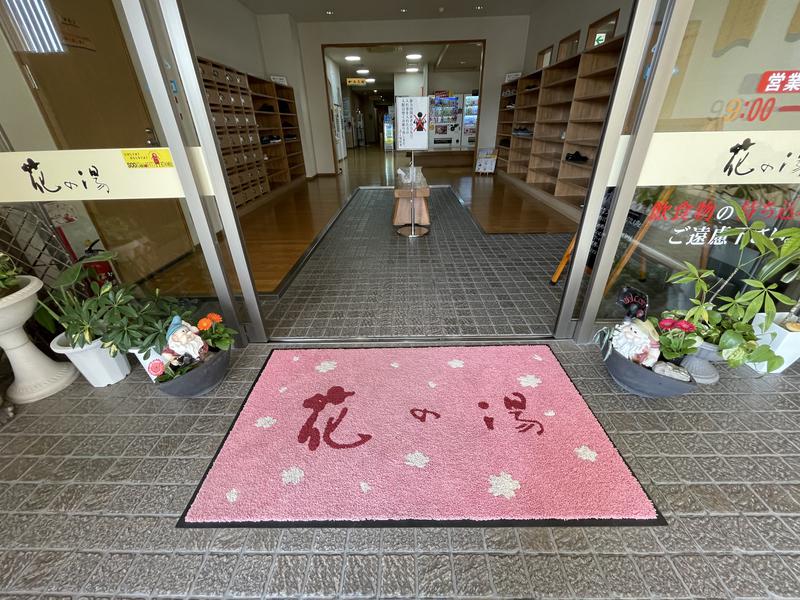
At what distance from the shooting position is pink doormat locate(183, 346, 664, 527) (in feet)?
3.88

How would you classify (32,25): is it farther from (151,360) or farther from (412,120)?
(412,120)

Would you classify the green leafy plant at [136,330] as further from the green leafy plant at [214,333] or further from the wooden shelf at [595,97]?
the wooden shelf at [595,97]

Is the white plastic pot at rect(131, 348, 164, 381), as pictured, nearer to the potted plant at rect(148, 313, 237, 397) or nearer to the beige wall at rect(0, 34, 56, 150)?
the potted plant at rect(148, 313, 237, 397)

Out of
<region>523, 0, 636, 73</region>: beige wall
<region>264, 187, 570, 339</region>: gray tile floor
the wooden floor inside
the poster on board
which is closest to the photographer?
the wooden floor inside

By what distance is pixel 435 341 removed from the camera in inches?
81.5

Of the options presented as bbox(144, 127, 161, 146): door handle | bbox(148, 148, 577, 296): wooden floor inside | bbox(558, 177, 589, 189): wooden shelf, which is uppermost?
bbox(144, 127, 161, 146): door handle

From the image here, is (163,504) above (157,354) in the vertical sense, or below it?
below

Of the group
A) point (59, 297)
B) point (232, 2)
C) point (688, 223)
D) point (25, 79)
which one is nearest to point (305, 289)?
point (59, 297)

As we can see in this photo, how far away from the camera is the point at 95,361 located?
1725mm

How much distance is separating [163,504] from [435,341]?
4.84ft

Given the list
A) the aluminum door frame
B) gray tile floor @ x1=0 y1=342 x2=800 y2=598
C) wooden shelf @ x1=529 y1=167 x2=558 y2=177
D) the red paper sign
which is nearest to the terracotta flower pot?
gray tile floor @ x1=0 y1=342 x2=800 y2=598

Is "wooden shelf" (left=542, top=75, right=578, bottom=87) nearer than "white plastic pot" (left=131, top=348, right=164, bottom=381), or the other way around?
"white plastic pot" (left=131, top=348, right=164, bottom=381)

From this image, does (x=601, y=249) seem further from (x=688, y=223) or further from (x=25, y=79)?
(x=25, y=79)

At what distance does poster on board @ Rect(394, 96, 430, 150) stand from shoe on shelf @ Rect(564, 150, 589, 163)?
2.43 meters
